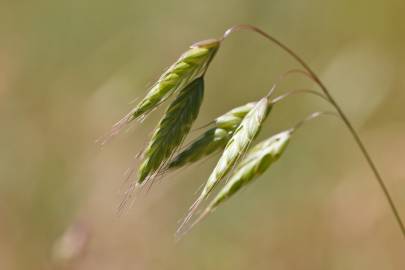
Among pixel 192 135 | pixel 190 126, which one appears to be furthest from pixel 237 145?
pixel 192 135

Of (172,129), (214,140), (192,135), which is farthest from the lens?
(192,135)

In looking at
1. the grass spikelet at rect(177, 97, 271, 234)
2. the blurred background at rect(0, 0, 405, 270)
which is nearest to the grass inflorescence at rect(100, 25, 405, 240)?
the grass spikelet at rect(177, 97, 271, 234)

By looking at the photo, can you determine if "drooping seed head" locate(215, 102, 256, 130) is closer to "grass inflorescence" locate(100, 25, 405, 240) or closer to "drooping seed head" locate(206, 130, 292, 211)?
"grass inflorescence" locate(100, 25, 405, 240)

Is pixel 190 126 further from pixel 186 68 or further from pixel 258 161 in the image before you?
pixel 258 161

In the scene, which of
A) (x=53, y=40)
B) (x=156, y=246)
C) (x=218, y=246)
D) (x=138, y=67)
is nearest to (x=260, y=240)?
(x=218, y=246)

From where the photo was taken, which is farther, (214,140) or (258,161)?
(258,161)

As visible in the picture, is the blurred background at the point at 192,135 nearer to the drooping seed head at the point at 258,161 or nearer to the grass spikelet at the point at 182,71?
the drooping seed head at the point at 258,161

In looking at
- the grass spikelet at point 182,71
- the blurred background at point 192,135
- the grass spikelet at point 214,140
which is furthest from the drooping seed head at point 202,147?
the blurred background at point 192,135
